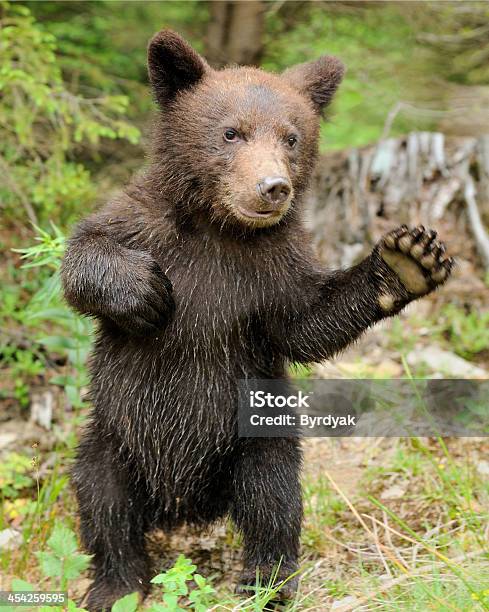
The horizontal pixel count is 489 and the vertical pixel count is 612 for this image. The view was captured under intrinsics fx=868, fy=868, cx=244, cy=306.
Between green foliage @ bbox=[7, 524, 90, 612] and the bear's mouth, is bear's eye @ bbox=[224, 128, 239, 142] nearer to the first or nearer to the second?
the bear's mouth

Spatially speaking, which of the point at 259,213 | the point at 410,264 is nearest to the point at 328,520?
the point at 410,264

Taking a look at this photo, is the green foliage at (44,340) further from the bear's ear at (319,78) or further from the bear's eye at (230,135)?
the bear's ear at (319,78)

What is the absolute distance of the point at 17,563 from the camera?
441cm

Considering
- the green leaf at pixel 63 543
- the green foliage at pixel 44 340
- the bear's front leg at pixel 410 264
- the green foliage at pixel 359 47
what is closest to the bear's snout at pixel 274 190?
the bear's front leg at pixel 410 264

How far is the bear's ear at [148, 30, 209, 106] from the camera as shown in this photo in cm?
373

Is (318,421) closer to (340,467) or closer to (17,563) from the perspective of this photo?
(340,467)

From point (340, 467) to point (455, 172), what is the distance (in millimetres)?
3244

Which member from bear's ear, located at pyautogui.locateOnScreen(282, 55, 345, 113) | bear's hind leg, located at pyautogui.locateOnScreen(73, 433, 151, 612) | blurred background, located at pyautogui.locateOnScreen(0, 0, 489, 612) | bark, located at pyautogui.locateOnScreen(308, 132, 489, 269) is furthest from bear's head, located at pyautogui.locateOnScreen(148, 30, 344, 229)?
bark, located at pyautogui.locateOnScreen(308, 132, 489, 269)

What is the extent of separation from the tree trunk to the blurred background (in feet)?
0.05

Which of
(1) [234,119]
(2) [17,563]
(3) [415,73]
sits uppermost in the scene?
(3) [415,73]

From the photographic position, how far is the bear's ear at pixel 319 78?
13.7 feet

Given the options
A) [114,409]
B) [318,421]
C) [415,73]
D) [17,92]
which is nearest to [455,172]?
[415,73]

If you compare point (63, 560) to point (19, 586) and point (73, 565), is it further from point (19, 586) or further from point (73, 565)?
point (19, 586)

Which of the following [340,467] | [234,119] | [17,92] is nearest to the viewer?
[234,119]
